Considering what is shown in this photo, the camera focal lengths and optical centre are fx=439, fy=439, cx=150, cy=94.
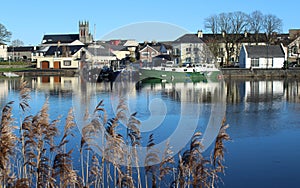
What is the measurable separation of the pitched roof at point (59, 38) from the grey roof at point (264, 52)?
56.4 meters

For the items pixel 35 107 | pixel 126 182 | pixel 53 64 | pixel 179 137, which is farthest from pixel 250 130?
pixel 53 64

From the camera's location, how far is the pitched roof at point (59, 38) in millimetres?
104856

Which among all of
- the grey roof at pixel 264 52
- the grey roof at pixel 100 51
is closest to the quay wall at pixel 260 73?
the grey roof at pixel 264 52

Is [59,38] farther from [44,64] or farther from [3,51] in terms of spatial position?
[44,64]

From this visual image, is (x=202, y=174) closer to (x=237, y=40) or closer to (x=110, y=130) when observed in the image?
(x=110, y=130)

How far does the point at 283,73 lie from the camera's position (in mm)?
54469

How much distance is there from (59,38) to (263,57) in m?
59.7

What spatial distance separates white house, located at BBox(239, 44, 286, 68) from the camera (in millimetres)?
60250

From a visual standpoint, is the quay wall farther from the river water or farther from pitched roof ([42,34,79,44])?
pitched roof ([42,34,79,44])

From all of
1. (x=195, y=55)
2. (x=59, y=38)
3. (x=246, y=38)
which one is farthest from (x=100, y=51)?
(x=59, y=38)

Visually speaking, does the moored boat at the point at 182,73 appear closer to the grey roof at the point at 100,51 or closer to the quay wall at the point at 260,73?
the quay wall at the point at 260,73

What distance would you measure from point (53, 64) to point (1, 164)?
6613cm

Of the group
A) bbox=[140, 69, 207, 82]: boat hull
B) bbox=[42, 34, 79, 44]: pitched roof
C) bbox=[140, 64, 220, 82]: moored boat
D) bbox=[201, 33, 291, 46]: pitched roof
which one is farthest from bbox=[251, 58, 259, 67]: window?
bbox=[42, 34, 79, 44]: pitched roof

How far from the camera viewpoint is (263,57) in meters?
60.6
